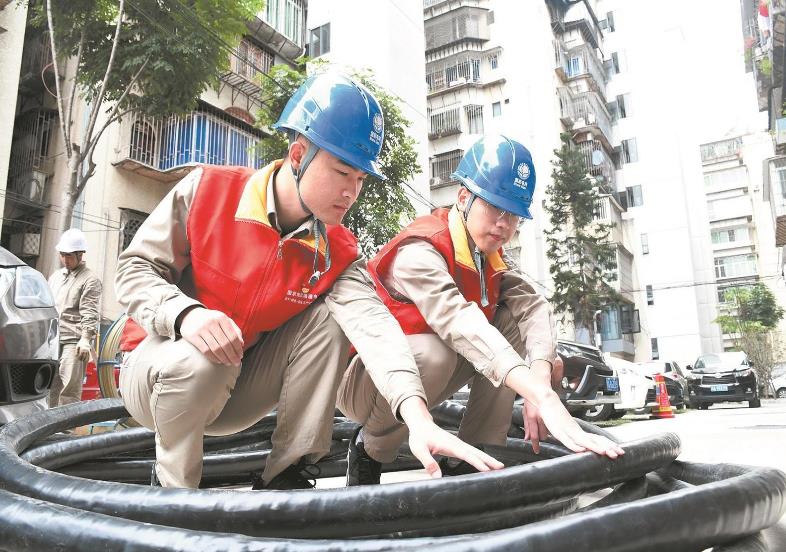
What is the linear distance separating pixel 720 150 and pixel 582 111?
3277cm

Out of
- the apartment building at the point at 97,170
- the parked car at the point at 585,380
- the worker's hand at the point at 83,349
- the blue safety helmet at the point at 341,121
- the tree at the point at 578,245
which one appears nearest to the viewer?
the blue safety helmet at the point at 341,121

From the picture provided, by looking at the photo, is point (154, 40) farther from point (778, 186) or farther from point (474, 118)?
point (474, 118)

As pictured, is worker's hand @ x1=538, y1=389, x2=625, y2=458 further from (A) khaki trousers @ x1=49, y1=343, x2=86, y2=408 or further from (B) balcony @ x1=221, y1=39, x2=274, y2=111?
(B) balcony @ x1=221, y1=39, x2=274, y2=111

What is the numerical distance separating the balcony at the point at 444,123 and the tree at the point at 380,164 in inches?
591

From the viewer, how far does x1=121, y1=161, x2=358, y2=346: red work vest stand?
136 centimetres

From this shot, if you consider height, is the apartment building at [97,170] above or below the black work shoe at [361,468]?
above

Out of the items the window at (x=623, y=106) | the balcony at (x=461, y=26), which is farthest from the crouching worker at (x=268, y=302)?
the window at (x=623, y=106)

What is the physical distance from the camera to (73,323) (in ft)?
14.6

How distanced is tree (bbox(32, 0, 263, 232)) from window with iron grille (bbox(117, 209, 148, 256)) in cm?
427

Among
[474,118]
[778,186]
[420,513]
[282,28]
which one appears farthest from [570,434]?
[474,118]

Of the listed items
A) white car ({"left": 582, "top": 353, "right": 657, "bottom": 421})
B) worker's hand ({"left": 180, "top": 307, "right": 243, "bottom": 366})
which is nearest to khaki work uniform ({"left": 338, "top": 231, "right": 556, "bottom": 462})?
worker's hand ({"left": 180, "top": 307, "right": 243, "bottom": 366})

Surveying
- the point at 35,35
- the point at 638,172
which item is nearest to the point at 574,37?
the point at 638,172

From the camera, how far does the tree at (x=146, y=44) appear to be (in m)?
6.76

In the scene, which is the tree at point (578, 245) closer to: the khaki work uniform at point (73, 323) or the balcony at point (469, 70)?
the balcony at point (469, 70)
